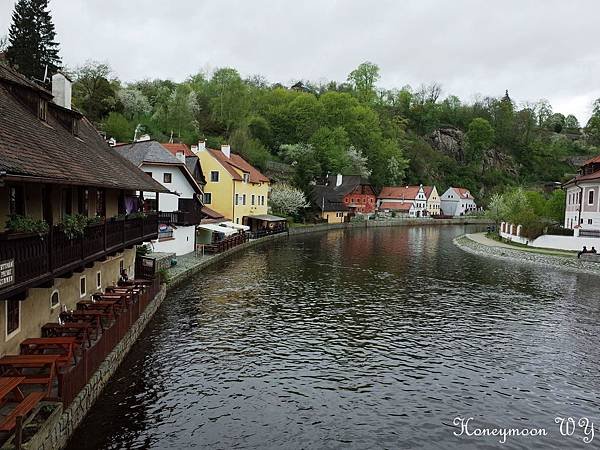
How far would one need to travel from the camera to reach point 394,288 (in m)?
32.0

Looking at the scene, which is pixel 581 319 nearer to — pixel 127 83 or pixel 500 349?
pixel 500 349

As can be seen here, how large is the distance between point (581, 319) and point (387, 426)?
16.6 m

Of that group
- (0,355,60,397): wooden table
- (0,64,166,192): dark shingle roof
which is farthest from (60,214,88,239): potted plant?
(0,355,60,397): wooden table

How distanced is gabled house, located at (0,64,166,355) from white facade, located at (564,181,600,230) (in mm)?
46815

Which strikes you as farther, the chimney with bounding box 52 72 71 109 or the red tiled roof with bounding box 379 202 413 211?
the red tiled roof with bounding box 379 202 413 211

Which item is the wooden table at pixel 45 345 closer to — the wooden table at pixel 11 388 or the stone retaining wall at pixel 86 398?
the stone retaining wall at pixel 86 398

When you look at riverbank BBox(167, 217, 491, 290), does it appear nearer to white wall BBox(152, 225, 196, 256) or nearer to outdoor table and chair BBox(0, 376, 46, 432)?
white wall BBox(152, 225, 196, 256)

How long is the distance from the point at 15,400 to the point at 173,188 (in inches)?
1200

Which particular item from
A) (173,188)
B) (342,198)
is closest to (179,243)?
(173,188)

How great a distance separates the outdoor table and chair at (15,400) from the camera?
29.8ft

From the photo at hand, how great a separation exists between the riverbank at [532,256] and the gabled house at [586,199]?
7285mm

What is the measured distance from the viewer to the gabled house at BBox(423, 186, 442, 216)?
120 metres

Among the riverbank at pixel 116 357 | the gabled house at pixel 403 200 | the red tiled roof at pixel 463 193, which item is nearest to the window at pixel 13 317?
the riverbank at pixel 116 357

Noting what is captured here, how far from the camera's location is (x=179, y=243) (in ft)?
126
